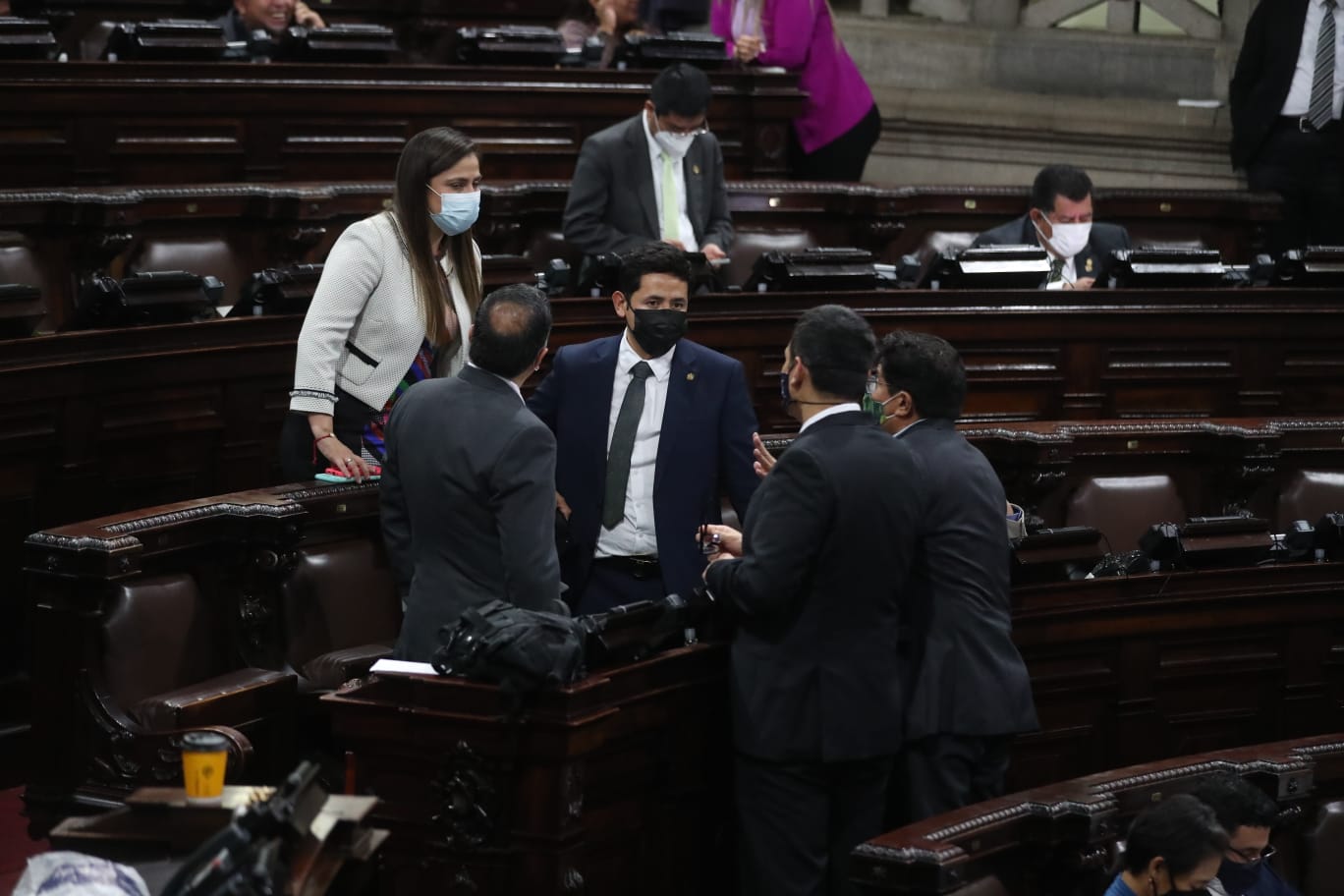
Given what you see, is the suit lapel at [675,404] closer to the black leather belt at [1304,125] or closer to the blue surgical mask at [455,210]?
the blue surgical mask at [455,210]

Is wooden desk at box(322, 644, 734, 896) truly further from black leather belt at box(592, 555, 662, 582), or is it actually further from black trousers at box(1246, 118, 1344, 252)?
black trousers at box(1246, 118, 1344, 252)

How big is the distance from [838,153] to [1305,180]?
5.23 ft

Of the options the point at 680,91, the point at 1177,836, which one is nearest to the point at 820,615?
the point at 1177,836

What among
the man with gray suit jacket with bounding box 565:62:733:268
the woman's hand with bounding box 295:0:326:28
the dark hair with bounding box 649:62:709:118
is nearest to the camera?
the dark hair with bounding box 649:62:709:118

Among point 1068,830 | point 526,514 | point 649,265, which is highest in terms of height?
point 649,265

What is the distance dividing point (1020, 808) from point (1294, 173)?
13.8ft

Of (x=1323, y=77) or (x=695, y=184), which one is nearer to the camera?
(x=695, y=184)

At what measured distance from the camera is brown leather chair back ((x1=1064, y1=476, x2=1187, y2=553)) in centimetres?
491

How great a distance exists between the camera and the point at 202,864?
83.7 inches

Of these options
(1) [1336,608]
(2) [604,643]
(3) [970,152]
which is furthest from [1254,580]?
(3) [970,152]

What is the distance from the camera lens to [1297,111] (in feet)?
21.8

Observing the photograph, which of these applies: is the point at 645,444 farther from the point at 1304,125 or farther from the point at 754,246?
the point at 1304,125

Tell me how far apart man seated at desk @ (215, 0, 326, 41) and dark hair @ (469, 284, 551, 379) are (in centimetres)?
351

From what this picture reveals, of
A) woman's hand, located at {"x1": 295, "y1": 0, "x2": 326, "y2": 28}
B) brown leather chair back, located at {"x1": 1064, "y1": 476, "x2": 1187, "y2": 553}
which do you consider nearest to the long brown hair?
brown leather chair back, located at {"x1": 1064, "y1": 476, "x2": 1187, "y2": 553}
